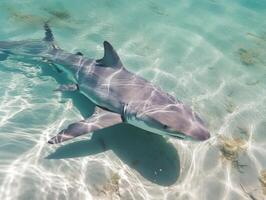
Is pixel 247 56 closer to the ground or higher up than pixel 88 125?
closer to the ground

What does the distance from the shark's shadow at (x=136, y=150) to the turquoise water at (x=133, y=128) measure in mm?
19

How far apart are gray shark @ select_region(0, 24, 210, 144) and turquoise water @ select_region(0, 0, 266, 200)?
397mm

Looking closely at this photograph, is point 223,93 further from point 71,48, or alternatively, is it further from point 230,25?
point 230,25

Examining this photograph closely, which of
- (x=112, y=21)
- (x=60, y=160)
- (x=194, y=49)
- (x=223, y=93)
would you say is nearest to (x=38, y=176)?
(x=60, y=160)

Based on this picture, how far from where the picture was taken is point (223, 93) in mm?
8328

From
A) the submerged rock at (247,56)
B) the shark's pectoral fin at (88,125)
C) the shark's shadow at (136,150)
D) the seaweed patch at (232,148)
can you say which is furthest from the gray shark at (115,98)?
the submerged rock at (247,56)

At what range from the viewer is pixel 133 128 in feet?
20.4

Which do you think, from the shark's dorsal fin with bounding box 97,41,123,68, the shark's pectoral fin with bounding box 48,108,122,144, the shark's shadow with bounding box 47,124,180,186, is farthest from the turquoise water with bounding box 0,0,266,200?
the shark's dorsal fin with bounding box 97,41,123,68

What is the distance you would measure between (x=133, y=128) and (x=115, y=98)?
2.23 ft

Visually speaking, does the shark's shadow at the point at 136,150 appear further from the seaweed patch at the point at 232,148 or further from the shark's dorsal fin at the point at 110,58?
the shark's dorsal fin at the point at 110,58

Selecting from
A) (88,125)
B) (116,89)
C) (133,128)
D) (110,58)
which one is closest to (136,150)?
(133,128)

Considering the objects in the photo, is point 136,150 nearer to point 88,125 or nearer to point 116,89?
point 88,125

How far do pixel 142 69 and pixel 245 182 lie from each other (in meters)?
4.23

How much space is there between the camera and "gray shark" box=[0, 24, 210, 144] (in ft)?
16.8
